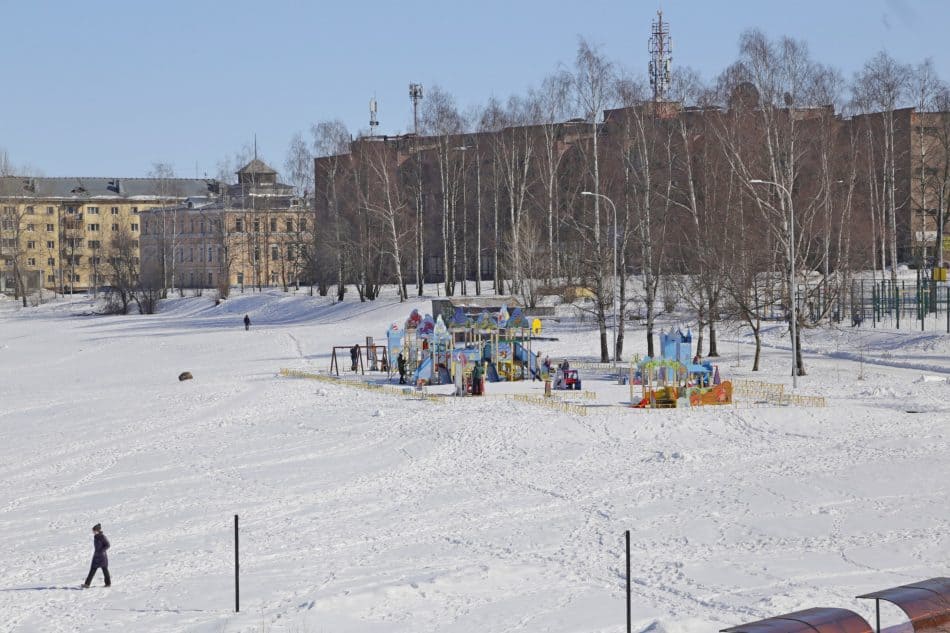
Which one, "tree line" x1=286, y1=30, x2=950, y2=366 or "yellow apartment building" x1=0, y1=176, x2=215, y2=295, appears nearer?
"tree line" x1=286, y1=30, x2=950, y2=366

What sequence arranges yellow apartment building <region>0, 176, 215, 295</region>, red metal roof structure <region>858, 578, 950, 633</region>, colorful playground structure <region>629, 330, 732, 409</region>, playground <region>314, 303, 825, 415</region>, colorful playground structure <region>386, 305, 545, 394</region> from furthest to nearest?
yellow apartment building <region>0, 176, 215, 295</region> → colorful playground structure <region>386, 305, 545, 394</region> → playground <region>314, 303, 825, 415</region> → colorful playground structure <region>629, 330, 732, 409</region> → red metal roof structure <region>858, 578, 950, 633</region>

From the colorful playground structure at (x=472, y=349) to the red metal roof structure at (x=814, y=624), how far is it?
99.7 feet

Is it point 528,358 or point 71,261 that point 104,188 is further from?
point 528,358

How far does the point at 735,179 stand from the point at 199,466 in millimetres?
31243

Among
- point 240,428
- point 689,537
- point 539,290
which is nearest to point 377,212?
point 539,290

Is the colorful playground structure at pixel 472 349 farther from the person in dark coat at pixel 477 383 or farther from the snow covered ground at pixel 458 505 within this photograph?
the snow covered ground at pixel 458 505

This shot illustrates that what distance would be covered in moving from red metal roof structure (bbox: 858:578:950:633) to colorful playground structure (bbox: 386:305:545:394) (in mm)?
29932

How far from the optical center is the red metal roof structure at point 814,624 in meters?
10.6

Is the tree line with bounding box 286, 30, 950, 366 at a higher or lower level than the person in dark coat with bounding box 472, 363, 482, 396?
higher

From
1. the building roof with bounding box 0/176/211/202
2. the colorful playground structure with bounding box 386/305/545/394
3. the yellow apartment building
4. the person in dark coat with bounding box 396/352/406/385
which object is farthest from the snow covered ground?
the building roof with bounding box 0/176/211/202

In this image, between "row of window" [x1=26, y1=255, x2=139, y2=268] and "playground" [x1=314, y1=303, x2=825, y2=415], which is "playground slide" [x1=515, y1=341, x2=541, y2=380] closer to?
"playground" [x1=314, y1=303, x2=825, y2=415]

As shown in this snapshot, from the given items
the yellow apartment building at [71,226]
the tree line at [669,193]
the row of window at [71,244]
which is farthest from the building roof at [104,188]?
the tree line at [669,193]

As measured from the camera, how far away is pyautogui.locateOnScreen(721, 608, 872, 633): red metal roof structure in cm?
1064

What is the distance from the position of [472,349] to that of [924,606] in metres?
32.3
